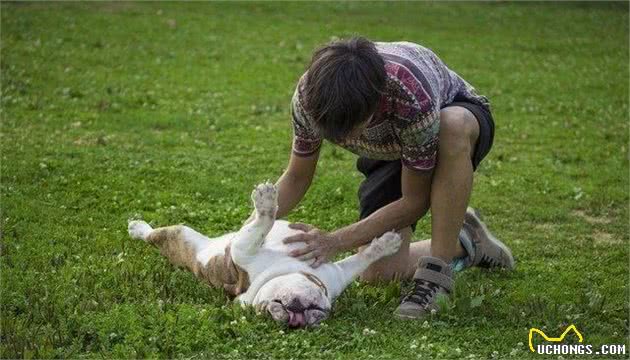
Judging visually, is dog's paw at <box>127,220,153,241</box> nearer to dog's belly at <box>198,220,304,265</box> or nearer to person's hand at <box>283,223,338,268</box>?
dog's belly at <box>198,220,304,265</box>

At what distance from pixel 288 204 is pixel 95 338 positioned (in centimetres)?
163

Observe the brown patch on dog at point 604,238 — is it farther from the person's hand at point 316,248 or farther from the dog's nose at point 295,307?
the dog's nose at point 295,307

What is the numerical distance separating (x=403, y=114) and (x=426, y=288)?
44.4 inches

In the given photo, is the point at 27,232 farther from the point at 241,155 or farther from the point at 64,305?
the point at 241,155

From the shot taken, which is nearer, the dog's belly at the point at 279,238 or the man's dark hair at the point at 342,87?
the man's dark hair at the point at 342,87

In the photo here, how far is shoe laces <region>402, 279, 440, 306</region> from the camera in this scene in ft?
20.9

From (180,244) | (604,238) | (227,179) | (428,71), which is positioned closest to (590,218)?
(604,238)

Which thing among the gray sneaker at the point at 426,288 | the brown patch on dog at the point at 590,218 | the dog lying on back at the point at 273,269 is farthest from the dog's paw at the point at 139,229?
the brown patch on dog at the point at 590,218

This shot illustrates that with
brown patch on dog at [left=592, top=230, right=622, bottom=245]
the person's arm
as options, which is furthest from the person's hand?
brown patch on dog at [left=592, top=230, right=622, bottom=245]

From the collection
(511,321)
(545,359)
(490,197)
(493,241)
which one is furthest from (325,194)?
(545,359)

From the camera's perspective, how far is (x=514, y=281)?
24.5ft

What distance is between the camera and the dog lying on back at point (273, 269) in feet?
19.5

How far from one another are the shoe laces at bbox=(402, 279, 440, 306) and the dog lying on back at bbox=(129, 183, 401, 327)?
289 millimetres

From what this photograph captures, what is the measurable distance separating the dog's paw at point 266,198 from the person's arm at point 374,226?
0.24 meters
